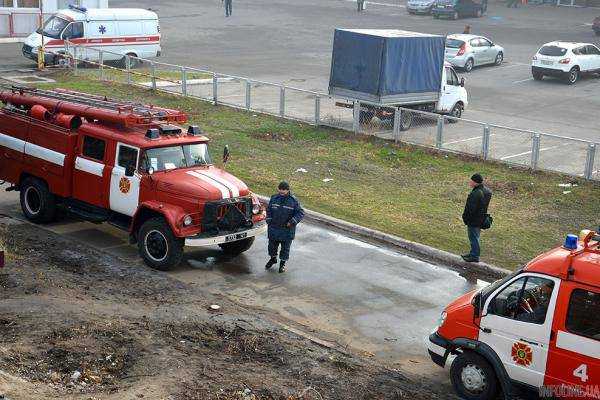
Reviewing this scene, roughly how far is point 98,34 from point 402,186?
1933 centimetres

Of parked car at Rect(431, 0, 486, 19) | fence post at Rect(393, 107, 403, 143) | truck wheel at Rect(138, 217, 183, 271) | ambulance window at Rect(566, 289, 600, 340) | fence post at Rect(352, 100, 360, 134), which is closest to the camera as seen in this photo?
ambulance window at Rect(566, 289, 600, 340)

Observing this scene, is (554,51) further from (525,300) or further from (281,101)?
(525,300)

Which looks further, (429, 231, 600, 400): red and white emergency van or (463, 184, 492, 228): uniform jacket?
(463, 184, 492, 228): uniform jacket

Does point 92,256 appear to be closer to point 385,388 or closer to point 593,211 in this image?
point 385,388

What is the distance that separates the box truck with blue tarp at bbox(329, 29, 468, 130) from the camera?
88.9 feet

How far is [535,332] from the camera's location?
33.4 feet

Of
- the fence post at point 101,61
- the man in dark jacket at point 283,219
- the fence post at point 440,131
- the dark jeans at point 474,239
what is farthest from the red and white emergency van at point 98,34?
the dark jeans at point 474,239

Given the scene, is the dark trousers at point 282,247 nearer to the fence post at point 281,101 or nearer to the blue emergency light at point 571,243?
the blue emergency light at point 571,243

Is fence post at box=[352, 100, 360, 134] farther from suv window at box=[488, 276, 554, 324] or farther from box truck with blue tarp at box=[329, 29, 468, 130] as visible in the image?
suv window at box=[488, 276, 554, 324]

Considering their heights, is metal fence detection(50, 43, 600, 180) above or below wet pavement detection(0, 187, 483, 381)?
above

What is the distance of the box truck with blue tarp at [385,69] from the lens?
27.1 metres

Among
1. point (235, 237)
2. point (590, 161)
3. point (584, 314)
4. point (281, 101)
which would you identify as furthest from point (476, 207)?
point (281, 101)

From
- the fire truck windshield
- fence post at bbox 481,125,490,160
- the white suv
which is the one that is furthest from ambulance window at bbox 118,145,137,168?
the white suv

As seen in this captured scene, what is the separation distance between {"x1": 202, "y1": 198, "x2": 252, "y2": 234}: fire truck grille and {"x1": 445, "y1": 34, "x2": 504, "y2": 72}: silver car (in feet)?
87.1
